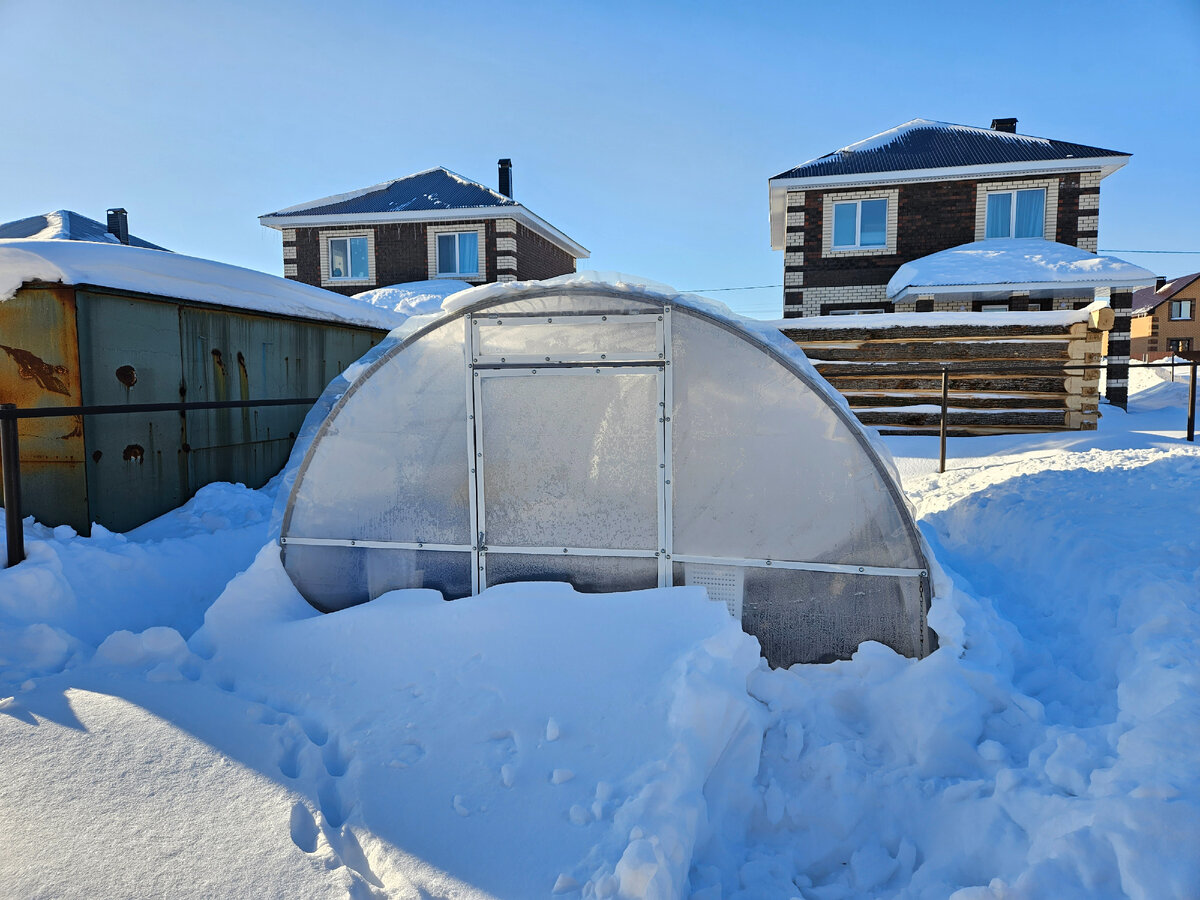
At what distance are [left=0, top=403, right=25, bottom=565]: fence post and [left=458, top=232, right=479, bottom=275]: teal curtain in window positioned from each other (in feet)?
53.0

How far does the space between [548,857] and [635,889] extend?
1.12ft

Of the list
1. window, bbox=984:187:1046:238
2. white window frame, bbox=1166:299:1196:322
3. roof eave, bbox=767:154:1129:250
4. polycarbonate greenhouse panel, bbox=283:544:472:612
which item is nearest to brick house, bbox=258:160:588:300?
roof eave, bbox=767:154:1129:250

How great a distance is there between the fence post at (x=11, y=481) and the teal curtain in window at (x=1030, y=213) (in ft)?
59.1

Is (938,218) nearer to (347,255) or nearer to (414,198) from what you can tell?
(414,198)

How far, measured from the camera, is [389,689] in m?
3.48

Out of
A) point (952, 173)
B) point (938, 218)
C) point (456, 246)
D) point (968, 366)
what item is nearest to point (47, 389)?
point (968, 366)

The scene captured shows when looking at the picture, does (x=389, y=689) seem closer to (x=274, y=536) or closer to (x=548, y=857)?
(x=548, y=857)

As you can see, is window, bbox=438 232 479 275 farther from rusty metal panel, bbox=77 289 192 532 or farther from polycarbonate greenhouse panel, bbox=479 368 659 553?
polycarbonate greenhouse panel, bbox=479 368 659 553

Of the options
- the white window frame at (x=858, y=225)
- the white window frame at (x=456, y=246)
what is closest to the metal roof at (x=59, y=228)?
the white window frame at (x=456, y=246)

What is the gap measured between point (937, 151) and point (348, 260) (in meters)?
14.8

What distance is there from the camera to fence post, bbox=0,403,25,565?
13.5ft

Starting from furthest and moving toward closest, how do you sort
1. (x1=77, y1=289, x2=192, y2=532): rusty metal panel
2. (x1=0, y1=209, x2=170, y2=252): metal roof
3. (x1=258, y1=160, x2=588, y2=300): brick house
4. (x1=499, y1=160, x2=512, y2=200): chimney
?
(x1=499, y1=160, x2=512, y2=200): chimney < (x1=258, y1=160, x2=588, y2=300): brick house < (x1=0, y1=209, x2=170, y2=252): metal roof < (x1=77, y1=289, x2=192, y2=532): rusty metal panel

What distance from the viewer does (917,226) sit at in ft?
54.5

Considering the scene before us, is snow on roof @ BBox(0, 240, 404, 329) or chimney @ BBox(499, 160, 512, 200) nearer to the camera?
snow on roof @ BBox(0, 240, 404, 329)
